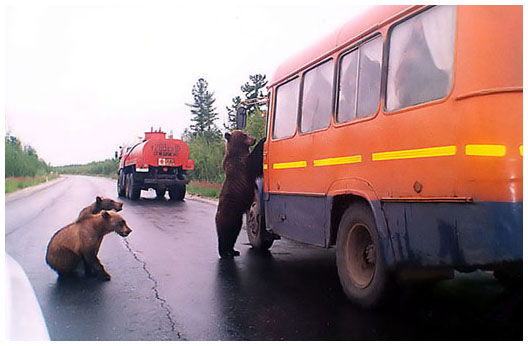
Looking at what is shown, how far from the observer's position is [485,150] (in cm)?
310

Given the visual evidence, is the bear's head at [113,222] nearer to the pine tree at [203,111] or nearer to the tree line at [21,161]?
the tree line at [21,161]

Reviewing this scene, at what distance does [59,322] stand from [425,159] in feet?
9.74

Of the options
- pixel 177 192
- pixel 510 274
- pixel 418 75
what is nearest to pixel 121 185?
pixel 177 192

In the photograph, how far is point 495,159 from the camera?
121 inches

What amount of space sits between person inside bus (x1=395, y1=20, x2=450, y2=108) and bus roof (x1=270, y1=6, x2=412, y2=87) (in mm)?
288

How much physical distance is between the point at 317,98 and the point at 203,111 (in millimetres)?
1758

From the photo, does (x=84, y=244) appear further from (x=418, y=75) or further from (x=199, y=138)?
(x=199, y=138)

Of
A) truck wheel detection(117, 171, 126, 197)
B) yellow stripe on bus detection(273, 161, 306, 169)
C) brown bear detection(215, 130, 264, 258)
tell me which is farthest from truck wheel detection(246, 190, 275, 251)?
truck wheel detection(117, 171, 126, 197)

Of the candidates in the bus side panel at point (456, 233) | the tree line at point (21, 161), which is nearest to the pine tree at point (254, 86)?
the tree line at point (21, 161)

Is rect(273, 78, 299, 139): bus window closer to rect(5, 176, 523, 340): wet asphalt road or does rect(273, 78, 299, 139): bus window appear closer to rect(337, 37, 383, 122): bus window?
rect(337, 37, 383, 122): bus window

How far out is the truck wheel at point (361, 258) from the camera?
4.01m

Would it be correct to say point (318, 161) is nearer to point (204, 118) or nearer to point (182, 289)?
point (182, 289)

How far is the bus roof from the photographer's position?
4074 mm

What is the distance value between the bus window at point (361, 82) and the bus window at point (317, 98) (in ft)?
0.77
